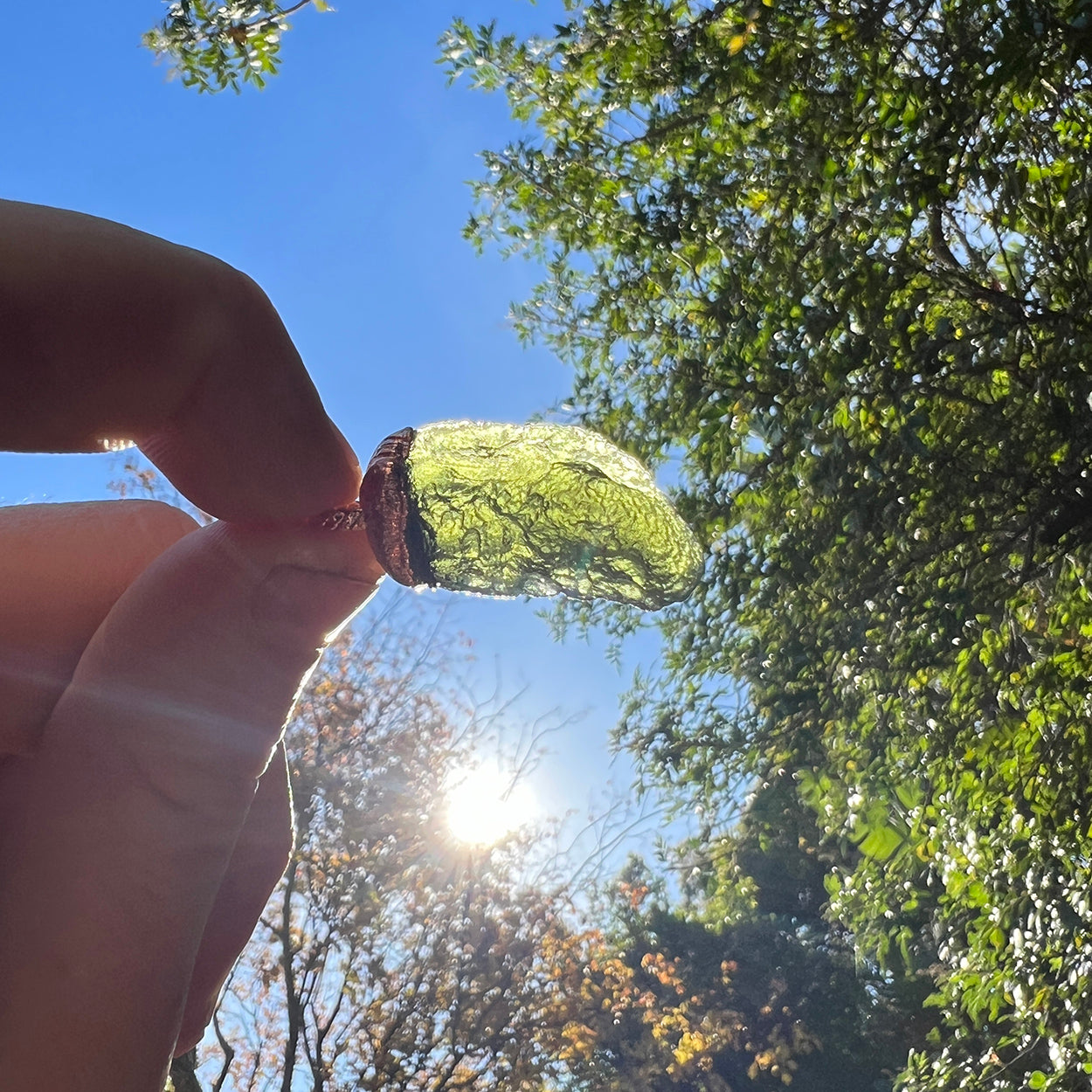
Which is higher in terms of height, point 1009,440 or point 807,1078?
point 1009,440

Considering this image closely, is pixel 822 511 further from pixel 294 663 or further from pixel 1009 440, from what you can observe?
pixel 294 663

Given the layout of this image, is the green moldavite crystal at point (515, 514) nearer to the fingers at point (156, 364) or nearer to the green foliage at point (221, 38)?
the fingers at point (156, 364)

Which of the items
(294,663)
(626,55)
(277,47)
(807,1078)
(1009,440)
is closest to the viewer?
(294,663)

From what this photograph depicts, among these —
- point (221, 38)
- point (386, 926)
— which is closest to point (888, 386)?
point (221, 38)

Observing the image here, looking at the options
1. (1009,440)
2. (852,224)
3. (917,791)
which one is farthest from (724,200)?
(917,791)

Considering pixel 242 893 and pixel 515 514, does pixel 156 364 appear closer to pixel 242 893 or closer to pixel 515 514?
pixel 515 514

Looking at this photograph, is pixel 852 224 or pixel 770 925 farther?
pixel 770 925

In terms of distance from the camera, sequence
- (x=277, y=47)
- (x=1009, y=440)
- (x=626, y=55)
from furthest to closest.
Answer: (x=1009, y=440) < (x=626, y=55) < (x=277, y=47)

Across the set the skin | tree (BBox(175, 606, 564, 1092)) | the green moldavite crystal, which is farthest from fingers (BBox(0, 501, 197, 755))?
tree (BBox(175, 606, 564, 1092))
